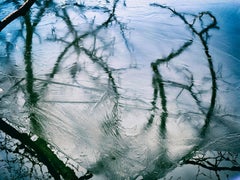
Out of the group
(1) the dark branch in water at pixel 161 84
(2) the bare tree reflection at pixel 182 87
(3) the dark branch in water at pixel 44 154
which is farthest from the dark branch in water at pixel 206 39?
(3) the dark branch in water at pixel 44 154

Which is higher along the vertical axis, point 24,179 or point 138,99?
point 138,99

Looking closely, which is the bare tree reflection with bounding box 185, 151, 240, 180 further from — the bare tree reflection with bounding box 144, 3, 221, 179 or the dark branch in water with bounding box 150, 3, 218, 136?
the dark branch in water with bounding box 150, 3, 218, 136


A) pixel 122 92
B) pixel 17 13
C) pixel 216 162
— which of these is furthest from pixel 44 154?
pixel 17 13

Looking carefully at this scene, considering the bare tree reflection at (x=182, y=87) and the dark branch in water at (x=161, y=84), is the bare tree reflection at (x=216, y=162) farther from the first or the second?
the dark branch in water at (x=161, y=84)

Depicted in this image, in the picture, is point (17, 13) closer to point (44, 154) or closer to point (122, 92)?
point (122, 92)

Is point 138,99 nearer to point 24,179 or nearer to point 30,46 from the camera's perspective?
point 24,179

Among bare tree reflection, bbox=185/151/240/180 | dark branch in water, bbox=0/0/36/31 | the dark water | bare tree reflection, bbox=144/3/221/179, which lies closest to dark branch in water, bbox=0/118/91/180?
the dark water

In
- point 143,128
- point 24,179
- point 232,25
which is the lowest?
point 24,179

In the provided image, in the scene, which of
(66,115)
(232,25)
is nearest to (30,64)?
(66,115)
